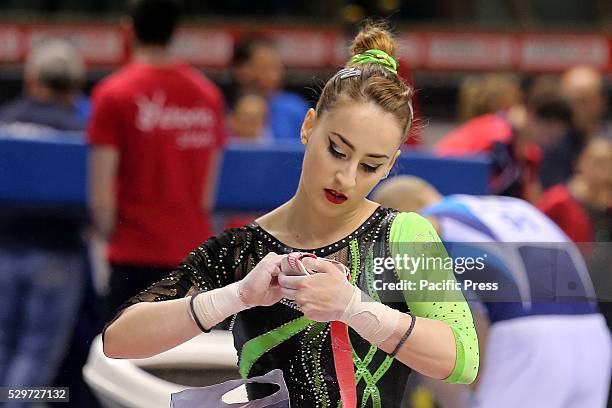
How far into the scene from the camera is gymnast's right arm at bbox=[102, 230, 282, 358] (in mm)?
2051

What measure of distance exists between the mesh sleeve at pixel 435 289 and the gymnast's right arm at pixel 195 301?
0.28 metres

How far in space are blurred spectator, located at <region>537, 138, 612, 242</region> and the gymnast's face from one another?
2173 millimetres

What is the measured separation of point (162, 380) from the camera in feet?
8.94

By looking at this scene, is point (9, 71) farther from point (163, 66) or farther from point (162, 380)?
point (162, 380)

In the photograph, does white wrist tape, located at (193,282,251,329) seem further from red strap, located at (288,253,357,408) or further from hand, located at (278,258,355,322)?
red strap, located at (288,253,357,408)

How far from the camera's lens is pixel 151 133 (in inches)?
163

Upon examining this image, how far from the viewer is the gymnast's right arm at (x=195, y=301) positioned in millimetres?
2051

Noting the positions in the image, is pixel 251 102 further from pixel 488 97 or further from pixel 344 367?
pixel 344 367

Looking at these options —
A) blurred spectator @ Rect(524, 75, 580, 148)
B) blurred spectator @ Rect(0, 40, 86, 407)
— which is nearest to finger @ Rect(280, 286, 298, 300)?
blurred spectator @ Rect(0, 40, 86, 407)

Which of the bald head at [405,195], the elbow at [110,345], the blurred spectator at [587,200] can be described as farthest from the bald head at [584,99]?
the elbow at [110,345]

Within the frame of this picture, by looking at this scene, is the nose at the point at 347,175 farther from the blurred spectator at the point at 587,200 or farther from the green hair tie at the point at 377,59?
the blurred spectator at the point at 587,200

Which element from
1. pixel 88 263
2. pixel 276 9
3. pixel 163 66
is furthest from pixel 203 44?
pixel 88 263

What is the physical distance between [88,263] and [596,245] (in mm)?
1581

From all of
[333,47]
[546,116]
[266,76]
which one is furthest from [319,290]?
[333,47]
